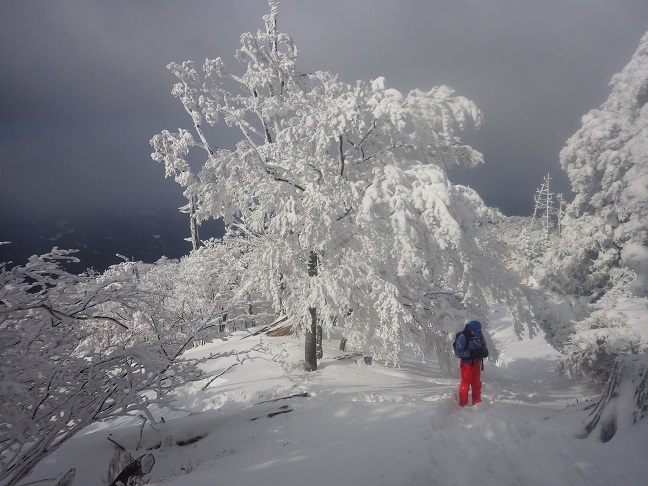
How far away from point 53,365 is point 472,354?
589 cm

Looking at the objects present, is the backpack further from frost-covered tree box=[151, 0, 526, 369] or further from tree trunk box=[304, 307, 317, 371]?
tree trunk box=[304, 307, 317, 371]

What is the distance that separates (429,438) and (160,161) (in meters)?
15.1

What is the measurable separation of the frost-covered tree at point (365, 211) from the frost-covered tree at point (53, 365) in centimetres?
365

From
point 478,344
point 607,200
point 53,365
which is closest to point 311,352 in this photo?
point 478,344

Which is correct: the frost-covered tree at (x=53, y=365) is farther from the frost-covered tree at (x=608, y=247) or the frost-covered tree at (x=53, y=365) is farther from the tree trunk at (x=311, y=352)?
the frost-covered tree at (x=608, y=247)

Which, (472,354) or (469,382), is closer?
(469,382)

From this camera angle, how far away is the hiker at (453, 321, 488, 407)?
5.58 m

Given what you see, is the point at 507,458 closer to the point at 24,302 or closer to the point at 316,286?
the point at 316,286

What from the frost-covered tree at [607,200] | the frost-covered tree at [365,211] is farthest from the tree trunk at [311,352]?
the frost-covered tree at [607,200]

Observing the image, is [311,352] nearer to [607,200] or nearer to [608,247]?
[607,200]

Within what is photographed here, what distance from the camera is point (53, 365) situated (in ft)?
11.3

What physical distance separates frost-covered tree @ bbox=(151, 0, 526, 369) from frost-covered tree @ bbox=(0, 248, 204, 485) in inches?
144

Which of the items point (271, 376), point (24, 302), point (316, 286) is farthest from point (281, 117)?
Result: point (24, 302)

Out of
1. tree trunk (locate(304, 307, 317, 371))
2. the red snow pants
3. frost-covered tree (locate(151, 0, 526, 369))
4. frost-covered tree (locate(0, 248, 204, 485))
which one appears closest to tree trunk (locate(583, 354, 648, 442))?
the red snow pants
